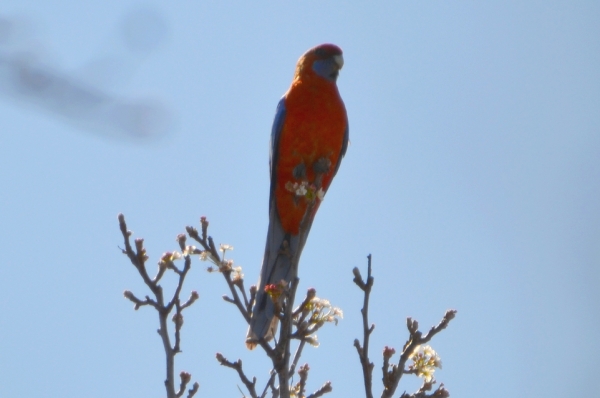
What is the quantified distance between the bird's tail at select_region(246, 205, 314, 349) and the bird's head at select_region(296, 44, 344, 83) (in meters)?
1.30

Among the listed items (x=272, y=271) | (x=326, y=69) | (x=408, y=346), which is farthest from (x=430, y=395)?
(x=326, y=69)

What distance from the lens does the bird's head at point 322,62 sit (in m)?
6.02

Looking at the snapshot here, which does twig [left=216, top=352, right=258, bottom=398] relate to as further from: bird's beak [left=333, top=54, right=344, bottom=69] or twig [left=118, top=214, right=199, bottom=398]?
bird's beak [left=333, top=54, right=344, bottom=69]

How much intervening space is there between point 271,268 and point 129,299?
1645 mm

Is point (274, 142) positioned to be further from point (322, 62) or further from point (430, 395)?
point (430, 395)

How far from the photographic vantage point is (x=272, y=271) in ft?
15.9

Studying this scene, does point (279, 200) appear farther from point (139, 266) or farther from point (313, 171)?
point (139, 266)

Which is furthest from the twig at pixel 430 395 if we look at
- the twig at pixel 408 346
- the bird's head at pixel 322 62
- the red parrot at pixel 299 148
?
the bird's head at pixel 322 62

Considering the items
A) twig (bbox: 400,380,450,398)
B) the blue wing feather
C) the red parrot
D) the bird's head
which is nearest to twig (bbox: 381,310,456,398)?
twig (bbox: 400,380,450,398)

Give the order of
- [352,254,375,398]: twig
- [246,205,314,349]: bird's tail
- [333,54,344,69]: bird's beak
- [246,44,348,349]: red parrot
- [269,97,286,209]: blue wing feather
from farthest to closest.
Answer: [333,54,344,69]: bird's beak
[269,97,286,209]: blue wing feather
[246,44,348,349]: red parrot
[246,205,314,349]: bird's tail
[352,254,375,398]: twig

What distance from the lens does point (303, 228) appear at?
128 inches

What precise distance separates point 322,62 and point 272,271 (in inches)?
85.5

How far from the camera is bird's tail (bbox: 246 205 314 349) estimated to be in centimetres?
370

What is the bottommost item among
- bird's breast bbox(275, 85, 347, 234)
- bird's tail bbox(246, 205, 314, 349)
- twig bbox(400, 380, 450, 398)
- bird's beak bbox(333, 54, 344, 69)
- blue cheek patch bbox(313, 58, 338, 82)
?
twig bbox(400, 380, 450, 398)
